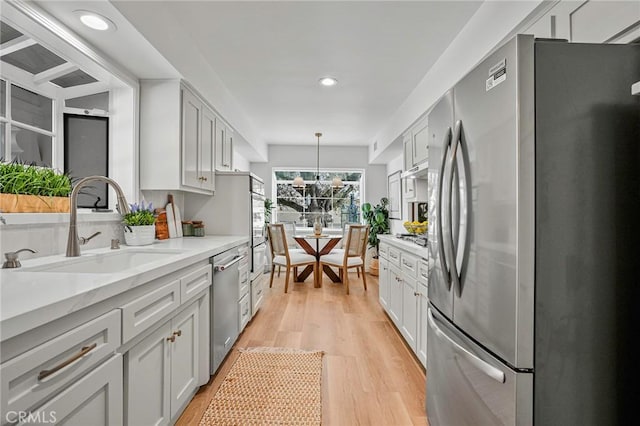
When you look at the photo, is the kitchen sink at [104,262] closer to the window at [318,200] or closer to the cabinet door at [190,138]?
the cabinet door at [190,138]

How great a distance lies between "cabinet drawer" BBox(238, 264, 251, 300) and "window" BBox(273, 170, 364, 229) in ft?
11.6

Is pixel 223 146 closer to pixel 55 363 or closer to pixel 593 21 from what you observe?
pixel 55 363

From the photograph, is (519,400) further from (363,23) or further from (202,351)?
(363,23)

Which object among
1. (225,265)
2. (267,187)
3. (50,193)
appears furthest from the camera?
(267,187)

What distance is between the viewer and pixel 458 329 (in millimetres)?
1418

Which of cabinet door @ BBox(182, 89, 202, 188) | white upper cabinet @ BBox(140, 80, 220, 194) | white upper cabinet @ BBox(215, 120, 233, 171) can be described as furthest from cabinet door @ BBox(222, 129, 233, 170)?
white upper cabinet @ BBox(140, 80, 220, 194)

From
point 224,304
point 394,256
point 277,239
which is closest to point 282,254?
point 277,239

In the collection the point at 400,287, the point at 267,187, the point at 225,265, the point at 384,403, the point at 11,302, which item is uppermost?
the point at 267,187

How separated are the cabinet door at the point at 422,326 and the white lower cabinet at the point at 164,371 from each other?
5.02ft

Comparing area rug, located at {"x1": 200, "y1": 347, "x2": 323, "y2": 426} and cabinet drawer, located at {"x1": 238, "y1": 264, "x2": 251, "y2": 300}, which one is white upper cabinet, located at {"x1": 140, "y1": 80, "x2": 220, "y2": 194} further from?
area rug, located at {"x1": 200, "y1": 347, "x2": 323, "y2": 426}

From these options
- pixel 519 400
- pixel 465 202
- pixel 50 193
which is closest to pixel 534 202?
pixel 465 202

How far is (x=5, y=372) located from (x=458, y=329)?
4.86 ft

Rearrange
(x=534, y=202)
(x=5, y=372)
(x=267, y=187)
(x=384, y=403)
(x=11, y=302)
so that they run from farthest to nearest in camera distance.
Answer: (x=267, y=187) < (x=384, y=403) < (x=534, y=202) < (x=11, y=302) < (x=5, y=372)

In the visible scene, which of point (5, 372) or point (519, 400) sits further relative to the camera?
point (519, 400)
